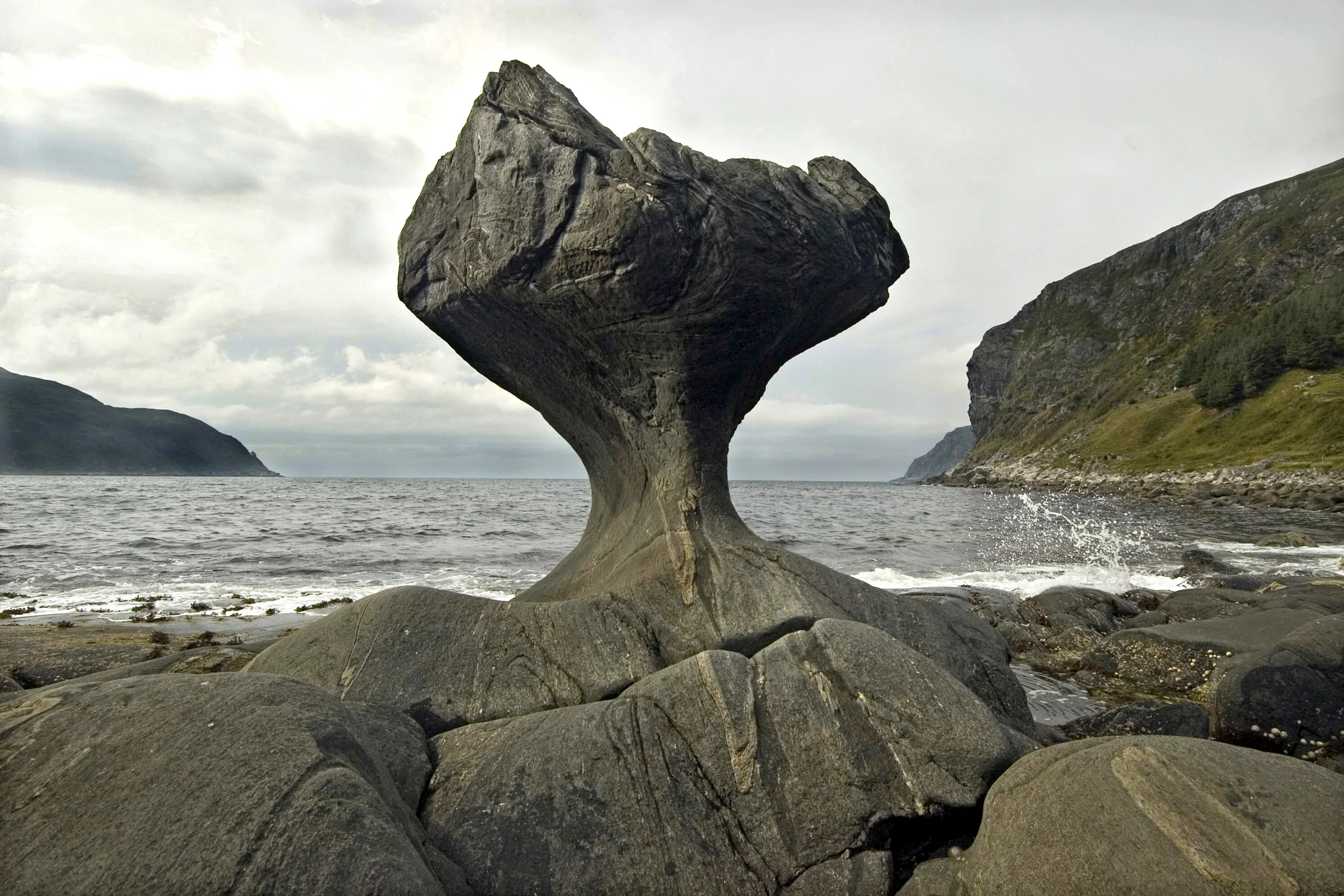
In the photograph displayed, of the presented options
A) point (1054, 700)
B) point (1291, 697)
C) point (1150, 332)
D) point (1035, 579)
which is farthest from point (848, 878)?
point (1150, 332)

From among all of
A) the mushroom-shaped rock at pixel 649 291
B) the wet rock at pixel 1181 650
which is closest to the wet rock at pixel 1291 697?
the wet rock at pixel 1181 650

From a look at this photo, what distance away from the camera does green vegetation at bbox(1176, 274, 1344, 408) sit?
264ft

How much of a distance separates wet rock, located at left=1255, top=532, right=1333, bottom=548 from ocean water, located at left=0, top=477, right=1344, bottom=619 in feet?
2.61

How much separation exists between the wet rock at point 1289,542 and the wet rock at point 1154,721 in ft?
103

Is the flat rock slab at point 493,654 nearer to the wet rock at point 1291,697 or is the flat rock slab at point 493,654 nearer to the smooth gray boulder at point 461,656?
the smooth gray boulder at point 461,656

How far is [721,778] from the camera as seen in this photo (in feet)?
18.6

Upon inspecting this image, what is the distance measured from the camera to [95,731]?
14.5ft

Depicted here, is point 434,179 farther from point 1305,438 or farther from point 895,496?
point 895,496

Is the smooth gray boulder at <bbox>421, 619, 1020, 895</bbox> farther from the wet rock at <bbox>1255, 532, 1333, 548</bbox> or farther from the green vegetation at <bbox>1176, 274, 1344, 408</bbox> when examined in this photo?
the green vegetation at <bbox>1176, 274, 1344, 408</bbox>

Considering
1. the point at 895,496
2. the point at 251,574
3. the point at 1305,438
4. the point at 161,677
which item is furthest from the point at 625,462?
the point at 895,496

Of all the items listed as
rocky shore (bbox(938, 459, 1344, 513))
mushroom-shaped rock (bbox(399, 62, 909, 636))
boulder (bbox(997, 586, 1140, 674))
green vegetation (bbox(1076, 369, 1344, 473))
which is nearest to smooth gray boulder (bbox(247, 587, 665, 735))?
mushroom-shaped rock (bbox(399, 62, 909, 636))

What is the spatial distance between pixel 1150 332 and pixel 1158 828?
531 ft

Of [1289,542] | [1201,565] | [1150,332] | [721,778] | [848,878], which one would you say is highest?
[1150,332]

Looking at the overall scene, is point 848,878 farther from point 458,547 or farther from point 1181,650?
point 458,547
